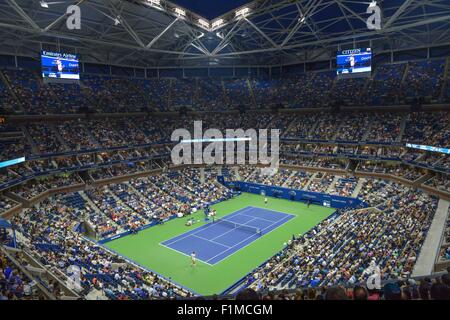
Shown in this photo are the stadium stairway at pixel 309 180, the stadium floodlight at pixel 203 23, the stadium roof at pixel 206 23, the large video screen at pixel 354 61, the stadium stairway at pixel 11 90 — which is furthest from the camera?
the stadium stairway at pixel 309 180

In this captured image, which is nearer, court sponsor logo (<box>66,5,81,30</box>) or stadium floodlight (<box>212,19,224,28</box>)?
court sponsor logo (<box>66,5,81,30</box>)

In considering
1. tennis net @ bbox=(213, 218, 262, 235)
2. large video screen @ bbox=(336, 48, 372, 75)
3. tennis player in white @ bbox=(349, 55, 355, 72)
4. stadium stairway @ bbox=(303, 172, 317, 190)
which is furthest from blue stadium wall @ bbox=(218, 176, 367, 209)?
tennis player in white @ bbox=(349, 55, 355, 72)

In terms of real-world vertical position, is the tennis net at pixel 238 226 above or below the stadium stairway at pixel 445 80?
below

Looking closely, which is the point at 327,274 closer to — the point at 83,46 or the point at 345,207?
the point at 345,207

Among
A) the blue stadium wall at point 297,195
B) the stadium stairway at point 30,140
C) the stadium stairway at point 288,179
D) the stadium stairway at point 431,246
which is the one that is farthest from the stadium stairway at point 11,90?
the stadium stairway at point 431,246

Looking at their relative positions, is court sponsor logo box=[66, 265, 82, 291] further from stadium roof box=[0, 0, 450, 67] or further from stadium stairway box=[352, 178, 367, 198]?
stadium stairway box=[352, 178, 367, 198]

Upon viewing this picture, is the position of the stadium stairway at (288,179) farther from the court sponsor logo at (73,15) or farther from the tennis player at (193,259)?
the court sponsor logo at (73,15)
